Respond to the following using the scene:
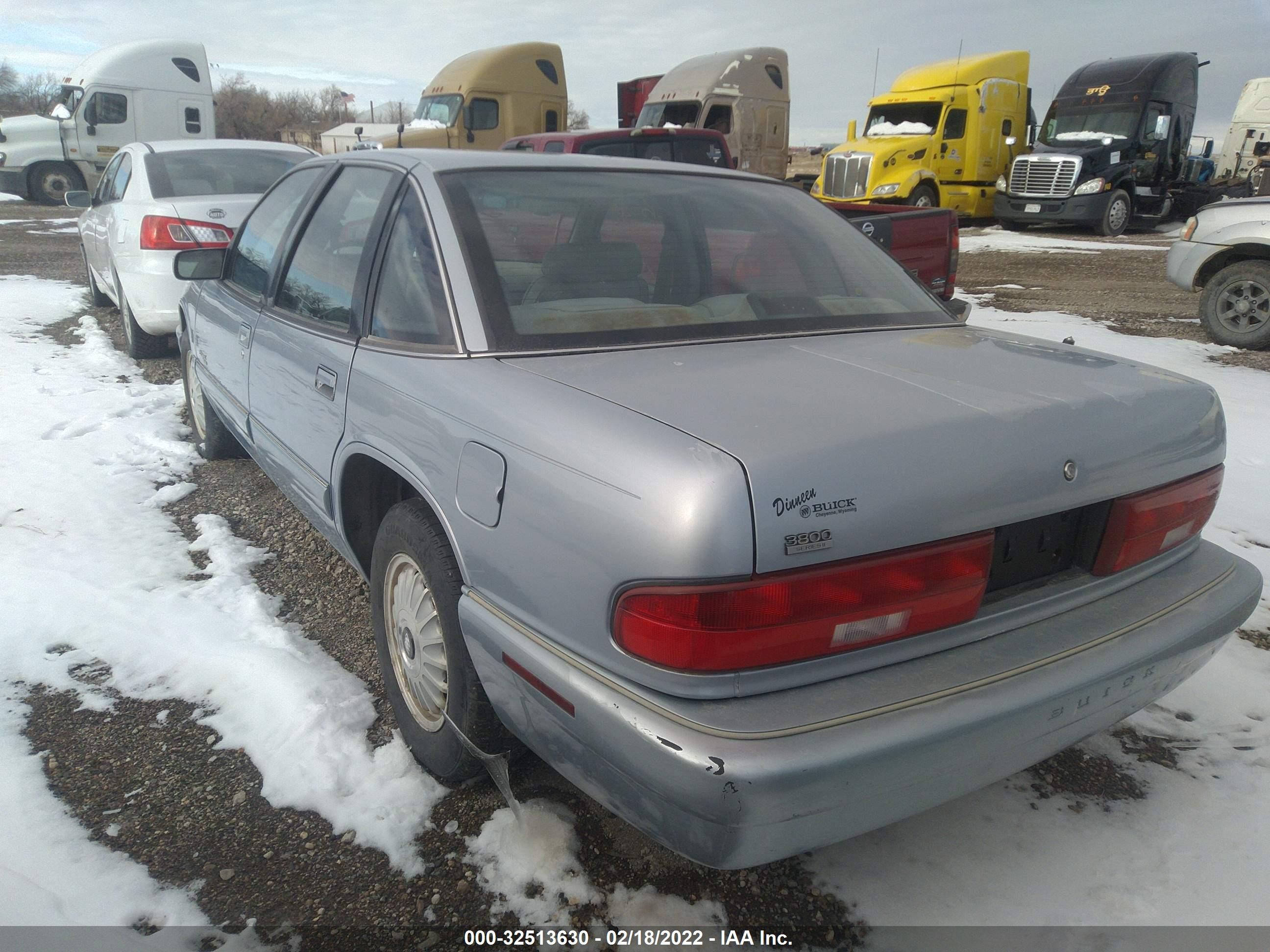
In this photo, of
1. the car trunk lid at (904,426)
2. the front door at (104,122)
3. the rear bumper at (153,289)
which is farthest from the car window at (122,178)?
the front door at (104,122)

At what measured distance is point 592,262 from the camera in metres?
2.36

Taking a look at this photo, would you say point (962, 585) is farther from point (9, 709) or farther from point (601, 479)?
point (9, 709)

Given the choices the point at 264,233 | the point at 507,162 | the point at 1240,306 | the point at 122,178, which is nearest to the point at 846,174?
the point at 1240,306

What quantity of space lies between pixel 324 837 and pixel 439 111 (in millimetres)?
17180

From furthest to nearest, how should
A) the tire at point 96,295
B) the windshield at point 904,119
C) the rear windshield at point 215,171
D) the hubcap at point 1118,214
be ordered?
the windshield at point 904,119 < the hubcap at point 1118,214 < the tire at point 96,295 < the rear windshield at point 215,171

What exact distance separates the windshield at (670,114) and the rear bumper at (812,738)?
16.2 metres

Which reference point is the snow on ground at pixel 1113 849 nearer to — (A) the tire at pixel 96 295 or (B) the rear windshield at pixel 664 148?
(B) the rear windshield at pixel 664 148

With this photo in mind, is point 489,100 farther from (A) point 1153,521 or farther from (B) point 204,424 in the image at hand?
(A) point 1153,521

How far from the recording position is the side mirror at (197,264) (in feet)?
12.0

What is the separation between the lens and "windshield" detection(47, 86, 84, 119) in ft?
59.6

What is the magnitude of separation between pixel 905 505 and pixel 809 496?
0.65 feet

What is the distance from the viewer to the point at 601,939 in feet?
6.15

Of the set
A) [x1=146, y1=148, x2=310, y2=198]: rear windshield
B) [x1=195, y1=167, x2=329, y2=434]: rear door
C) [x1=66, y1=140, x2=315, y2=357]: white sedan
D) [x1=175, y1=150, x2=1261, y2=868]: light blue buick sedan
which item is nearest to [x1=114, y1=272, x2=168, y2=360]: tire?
[x1=66, y1=140, x2=315, y2=357]: white sedan

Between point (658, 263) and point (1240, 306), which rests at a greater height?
point (658, 263)
